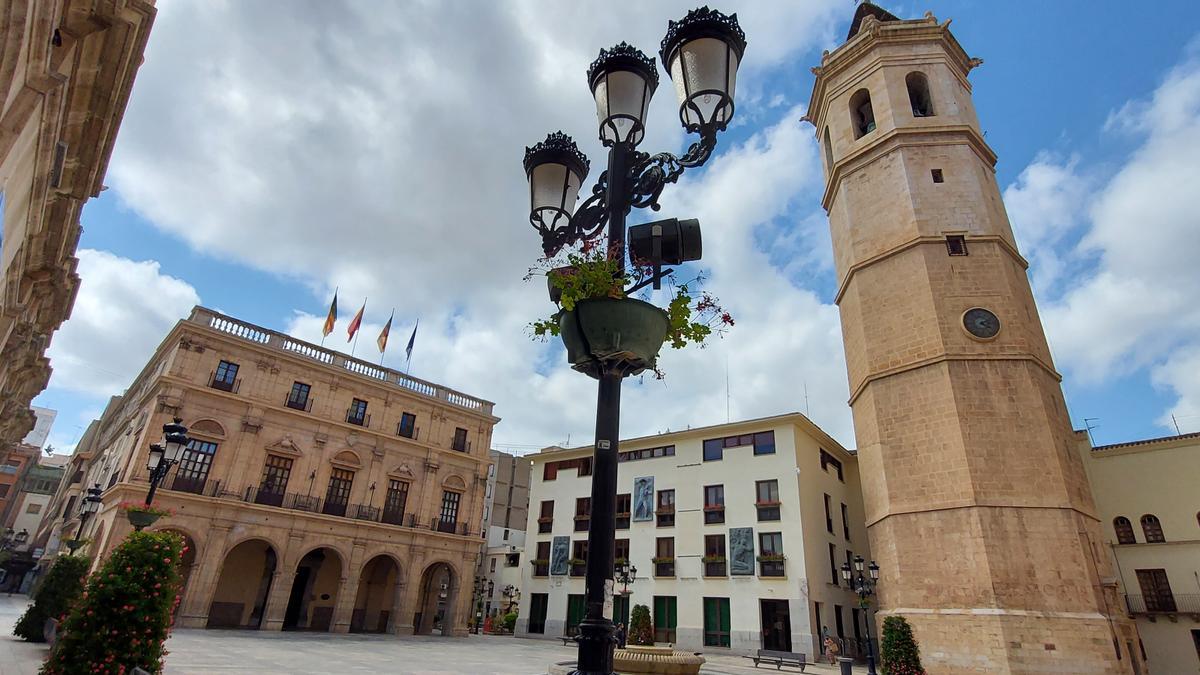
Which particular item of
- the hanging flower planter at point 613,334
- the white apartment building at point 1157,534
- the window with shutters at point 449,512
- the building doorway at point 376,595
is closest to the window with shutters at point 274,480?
the building doorway at point 376,595

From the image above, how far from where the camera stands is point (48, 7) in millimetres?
3145

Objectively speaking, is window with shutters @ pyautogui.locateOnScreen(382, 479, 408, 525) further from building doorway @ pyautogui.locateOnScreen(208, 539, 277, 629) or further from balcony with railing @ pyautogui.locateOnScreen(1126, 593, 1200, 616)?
balcony with railing @ pyautogui.locateOnScreen(1126, 593, 1200, 616)

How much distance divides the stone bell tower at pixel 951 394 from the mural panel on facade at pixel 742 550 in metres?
7.58

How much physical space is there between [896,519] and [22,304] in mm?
20570

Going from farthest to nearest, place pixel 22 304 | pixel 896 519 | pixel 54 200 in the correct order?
pixel 896 519
pixel 22 304
pixel 54 200

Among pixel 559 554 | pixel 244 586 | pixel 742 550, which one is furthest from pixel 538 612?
pixel 244 586

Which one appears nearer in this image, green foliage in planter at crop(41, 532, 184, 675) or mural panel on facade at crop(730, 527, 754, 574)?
green foliage in planter at crop(41, 532, 184, 675)

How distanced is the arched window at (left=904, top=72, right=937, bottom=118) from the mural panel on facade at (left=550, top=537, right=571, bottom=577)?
27.1 m

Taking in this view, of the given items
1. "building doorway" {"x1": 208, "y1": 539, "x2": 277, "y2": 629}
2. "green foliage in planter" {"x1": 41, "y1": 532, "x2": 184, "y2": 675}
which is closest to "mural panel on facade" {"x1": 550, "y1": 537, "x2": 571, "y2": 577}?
"building doorway" {"x1": 208, "y1": 539, "x2": 277, "y2": 629}

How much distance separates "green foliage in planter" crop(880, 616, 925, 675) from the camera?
15.5 m

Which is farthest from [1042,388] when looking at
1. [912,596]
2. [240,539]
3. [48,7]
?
[240,539]

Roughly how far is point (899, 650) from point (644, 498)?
16099mm

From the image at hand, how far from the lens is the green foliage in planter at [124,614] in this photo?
6.48 meters

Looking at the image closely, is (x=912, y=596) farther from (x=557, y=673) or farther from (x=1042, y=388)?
(x=557, y=673)
